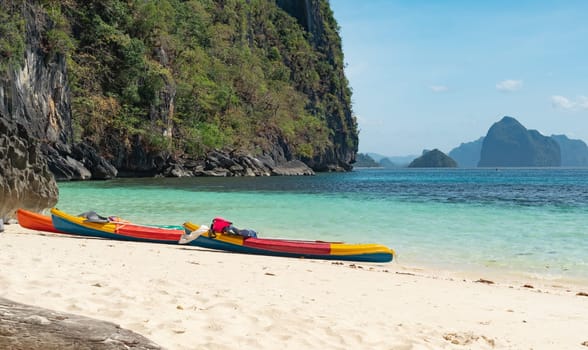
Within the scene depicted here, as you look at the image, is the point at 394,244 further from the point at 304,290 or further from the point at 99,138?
the point at 99,138

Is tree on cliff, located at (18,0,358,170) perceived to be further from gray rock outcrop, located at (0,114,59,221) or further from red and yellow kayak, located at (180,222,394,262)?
red and yellow kayak, located at (180,222,394,262)

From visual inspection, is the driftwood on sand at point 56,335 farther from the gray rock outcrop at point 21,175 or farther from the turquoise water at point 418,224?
the gray rock outcrop at point 21,175

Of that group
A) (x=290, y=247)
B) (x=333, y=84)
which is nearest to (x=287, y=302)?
(x=290, y=247)

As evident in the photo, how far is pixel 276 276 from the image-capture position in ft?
21.1

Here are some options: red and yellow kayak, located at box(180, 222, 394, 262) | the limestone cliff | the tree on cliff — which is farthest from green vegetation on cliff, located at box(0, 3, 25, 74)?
red and yellow kayak, located at box(180, 222, 394, 262)

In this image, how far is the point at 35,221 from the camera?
978 centimetres

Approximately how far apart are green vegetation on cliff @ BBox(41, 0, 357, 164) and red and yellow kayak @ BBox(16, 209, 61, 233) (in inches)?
880

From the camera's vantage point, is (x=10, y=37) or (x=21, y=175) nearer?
(x=21, y=175)

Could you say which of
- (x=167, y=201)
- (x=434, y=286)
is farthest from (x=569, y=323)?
(x=167, y=201)

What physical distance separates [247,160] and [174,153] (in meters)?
9.52

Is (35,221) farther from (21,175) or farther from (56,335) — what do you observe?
(56,335)

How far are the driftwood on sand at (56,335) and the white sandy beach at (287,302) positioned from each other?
1.26 ft

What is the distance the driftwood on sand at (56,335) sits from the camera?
9.32 ft

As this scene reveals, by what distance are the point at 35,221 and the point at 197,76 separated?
132ft
